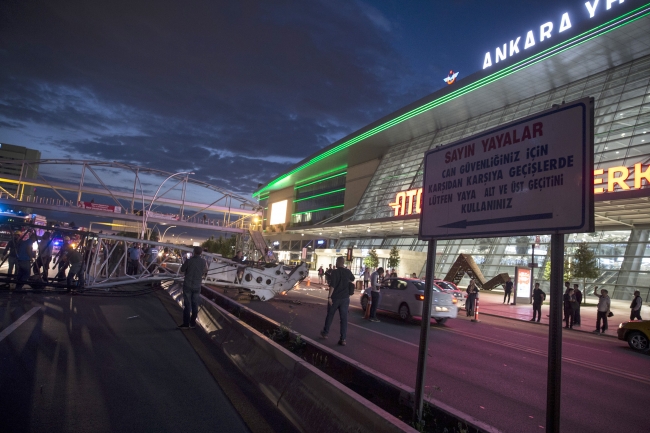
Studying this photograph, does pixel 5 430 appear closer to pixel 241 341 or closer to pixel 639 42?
pixel 241 341

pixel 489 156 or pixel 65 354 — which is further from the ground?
pixel 489 156

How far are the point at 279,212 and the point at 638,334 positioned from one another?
71.7m

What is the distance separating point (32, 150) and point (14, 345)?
18302cm

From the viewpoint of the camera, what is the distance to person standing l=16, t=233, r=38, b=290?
1275 centimetres

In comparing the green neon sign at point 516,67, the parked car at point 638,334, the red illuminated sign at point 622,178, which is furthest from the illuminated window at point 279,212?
the parked car at point 638,334

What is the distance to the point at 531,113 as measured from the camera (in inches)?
1325

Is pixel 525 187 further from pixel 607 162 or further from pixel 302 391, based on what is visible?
pixel 607 162

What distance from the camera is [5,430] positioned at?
3744 millimetres

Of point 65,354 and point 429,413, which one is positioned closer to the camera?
point 429,413

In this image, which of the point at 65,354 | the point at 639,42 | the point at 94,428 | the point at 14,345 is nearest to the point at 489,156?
the point at 94,428

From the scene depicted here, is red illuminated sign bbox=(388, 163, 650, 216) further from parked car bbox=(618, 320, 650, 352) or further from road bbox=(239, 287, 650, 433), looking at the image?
parked car bbox=(618, 320, 650, 352)

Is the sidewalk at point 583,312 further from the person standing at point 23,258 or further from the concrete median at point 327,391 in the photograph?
the person standing at point 23,258

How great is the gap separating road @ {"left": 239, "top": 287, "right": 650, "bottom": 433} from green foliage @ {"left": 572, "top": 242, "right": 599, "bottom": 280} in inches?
425

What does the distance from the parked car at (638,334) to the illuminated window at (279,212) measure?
68.2 m
